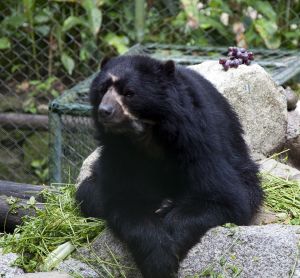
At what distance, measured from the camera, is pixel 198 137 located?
14.3ft

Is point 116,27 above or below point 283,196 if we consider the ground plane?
above

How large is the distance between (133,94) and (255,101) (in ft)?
6.98

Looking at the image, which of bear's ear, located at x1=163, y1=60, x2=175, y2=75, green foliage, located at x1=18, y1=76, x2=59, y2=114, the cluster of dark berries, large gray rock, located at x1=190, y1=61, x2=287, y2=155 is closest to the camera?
bear's ear, located at x1=163, y1=60, x2=175, y2=75

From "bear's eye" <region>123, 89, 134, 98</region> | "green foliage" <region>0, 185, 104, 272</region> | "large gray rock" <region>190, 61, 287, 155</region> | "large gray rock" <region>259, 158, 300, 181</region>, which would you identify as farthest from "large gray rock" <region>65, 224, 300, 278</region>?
"large gray rock" <region>190, 61, 287, 155</region>

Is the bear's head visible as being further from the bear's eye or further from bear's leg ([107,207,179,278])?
bear's leg ([107,207,179,278])

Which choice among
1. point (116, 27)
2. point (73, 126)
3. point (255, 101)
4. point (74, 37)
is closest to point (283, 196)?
point (255, 101)

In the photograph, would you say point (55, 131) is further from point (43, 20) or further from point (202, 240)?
point (202, 240)

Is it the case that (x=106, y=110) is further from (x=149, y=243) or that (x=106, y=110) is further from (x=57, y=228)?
(x=57, y=228)

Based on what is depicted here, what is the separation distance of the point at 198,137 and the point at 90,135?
2825mm

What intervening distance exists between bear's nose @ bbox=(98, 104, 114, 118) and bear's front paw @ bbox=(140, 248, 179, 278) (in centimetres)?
73

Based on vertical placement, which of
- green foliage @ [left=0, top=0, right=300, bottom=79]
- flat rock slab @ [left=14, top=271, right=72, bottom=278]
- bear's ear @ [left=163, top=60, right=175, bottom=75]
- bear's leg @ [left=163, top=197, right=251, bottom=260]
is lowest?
flat rock slab @ [left=14, top=271, right=72, bottom=278]

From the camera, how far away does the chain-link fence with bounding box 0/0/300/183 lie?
850cm

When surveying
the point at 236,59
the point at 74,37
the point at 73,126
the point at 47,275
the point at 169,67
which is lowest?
the point at 73,126

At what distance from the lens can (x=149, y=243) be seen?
414cm
